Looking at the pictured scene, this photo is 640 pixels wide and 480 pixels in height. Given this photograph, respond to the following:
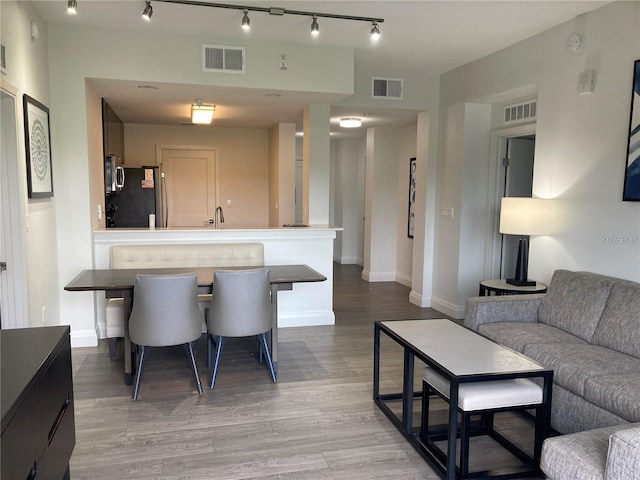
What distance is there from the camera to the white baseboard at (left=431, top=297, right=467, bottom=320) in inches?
219

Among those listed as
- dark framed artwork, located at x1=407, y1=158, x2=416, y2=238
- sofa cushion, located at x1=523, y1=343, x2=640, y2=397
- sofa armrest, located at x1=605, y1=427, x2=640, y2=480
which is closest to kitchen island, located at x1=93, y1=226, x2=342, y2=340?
dark framed artwork, located at x1=407, y1=158, x2=416, y2=238

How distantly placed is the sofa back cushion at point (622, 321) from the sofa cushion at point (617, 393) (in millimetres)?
374

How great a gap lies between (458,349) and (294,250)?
274cm

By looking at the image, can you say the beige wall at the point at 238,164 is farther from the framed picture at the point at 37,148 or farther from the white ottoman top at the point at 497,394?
the white ottoman top at the point at 497,394

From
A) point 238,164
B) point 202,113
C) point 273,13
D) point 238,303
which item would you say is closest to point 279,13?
point 273,13

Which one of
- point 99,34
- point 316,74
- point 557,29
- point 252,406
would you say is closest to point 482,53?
point 557,29

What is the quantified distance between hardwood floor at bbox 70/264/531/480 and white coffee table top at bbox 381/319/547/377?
58 centimetres

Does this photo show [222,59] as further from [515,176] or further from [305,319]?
[515,176]

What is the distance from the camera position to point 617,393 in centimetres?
243

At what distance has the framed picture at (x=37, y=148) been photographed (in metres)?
3.49

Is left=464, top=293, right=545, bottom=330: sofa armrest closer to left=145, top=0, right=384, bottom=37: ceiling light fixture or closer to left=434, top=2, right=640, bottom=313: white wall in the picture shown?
left=434, top=2, right=640, bottom=313: white wall

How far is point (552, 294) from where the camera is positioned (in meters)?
3.62

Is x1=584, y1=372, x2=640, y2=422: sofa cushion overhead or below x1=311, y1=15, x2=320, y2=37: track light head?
below

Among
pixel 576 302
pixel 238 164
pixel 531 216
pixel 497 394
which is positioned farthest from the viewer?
pixel 238 164
